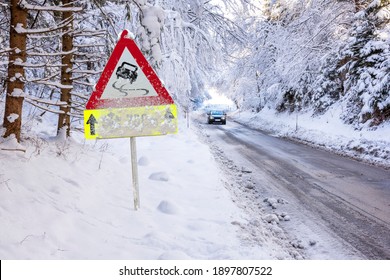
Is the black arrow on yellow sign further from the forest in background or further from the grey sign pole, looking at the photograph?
the forest in background

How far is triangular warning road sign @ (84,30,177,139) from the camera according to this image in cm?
354

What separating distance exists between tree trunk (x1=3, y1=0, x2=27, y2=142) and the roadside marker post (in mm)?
1452

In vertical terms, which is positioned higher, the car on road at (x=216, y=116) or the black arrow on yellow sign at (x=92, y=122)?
the black arrow on yellow sign at (x=92, y=122)

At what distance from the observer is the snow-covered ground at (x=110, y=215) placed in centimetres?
311

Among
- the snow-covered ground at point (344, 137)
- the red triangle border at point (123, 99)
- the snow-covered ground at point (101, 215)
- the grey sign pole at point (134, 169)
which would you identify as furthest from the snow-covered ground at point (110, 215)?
the snow-covered ground at point (344, 137)

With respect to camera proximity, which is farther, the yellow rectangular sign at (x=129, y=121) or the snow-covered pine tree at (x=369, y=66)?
the snow-covered pine tree at (x=369, y=66)

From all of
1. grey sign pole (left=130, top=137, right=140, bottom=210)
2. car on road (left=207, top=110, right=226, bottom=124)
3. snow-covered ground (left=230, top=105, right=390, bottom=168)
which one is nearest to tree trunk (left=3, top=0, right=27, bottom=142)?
grey sign pole (left=130, top=137, right=140, bottom=210)

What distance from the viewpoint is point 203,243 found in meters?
3.55

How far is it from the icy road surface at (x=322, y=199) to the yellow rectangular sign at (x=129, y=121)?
88.1 inches

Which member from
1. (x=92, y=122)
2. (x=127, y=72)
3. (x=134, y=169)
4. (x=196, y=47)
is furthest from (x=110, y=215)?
(x=196, y=47)

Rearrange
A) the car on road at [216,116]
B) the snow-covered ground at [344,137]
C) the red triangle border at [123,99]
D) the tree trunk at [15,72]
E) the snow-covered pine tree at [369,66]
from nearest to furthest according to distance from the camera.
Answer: the red triangle border at [123,99], the tree trunk at [15,72], the snow-covered ground at [344,137], the snow-covered pine tree at [369,66], the car on road at [216,116]

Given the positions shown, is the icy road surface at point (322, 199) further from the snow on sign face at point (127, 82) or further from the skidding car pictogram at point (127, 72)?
the skidding car pictogram at point (127, 72)

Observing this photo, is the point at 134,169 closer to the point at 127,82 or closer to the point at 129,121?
the point at 129,121
